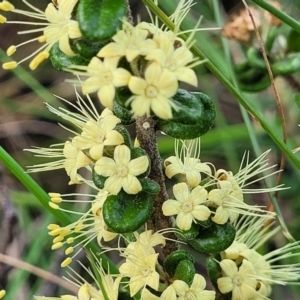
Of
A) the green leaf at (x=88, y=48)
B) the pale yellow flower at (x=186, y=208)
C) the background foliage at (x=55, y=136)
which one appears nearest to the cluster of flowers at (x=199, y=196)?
the pale yellow flower at (x=186, y=208)

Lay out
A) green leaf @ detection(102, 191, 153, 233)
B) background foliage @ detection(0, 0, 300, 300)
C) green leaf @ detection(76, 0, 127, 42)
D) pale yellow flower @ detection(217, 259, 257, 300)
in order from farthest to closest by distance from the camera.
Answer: background foliage @ detection(0, 0, 300, 300) → pale yellow flower @ detection(217, 259, 257, 300) → green leaf @ detection(102, 191, 153, 233) → green leaf @ detection(76, 0, 127, 42)

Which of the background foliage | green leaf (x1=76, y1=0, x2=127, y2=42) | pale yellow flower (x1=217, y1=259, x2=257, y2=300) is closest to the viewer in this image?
green leaf (x1=76, y1=0, x2=127, y2=42)

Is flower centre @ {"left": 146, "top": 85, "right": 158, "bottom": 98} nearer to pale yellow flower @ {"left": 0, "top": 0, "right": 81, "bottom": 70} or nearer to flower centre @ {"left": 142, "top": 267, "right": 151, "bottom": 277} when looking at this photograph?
pale yellow flower @ {"left": 0, "top": 0, "right": 81, "bottom": 70}


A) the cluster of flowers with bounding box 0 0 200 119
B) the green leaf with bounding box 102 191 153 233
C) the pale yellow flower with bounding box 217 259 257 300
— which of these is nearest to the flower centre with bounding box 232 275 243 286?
the pale yellow flower with bounding box 217 259 257 300

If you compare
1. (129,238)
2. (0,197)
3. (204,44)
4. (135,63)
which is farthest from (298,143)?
(135,63)

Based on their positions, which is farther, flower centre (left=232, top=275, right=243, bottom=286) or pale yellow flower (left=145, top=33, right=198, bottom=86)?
flower centre (left=232, top=275, right=243, bottom=286)

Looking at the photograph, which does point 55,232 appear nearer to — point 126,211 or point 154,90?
point 126,211

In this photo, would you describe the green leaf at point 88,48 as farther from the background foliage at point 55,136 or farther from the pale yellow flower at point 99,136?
the background foliage at point 55,136
